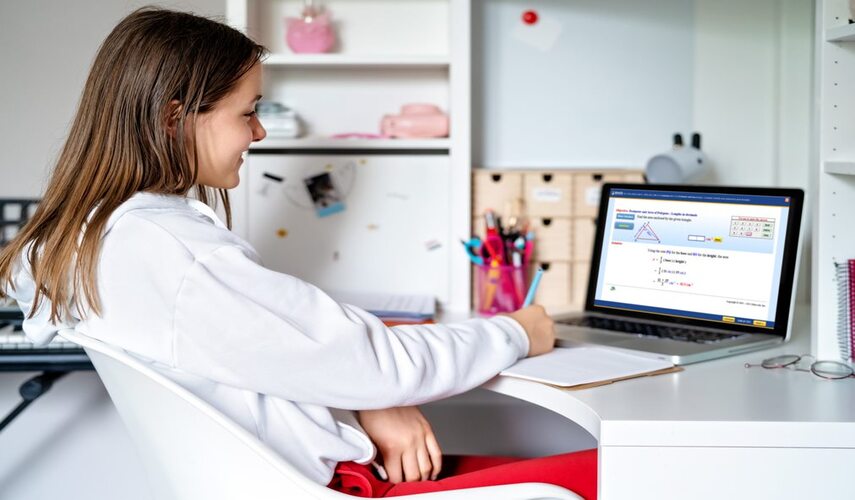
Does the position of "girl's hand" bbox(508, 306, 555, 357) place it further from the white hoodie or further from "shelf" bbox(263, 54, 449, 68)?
"shelf" bbox(263, 54, 449, 68)

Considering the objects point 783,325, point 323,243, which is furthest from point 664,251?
point 323,243

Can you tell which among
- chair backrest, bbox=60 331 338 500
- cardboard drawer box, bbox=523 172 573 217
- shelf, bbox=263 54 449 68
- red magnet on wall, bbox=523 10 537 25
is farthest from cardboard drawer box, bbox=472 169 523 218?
chair backrest, bbox=60 331 338 500

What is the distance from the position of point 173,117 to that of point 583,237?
3.66 ft

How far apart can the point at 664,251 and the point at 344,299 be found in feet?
2.21

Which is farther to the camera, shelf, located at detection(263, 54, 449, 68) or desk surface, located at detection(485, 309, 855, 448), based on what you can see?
shelf, located at detection(263, 54, 449, 68)

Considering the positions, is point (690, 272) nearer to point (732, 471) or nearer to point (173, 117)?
point (732, 471)

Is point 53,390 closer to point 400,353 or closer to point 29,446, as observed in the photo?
point 29,446

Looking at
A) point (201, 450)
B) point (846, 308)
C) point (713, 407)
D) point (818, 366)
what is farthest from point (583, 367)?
point (201, 450)

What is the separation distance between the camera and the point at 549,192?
6.55 feet

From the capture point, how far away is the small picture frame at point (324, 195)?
201 centimetres

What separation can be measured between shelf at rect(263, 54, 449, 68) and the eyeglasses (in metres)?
0.95

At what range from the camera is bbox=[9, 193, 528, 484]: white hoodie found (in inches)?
38.5

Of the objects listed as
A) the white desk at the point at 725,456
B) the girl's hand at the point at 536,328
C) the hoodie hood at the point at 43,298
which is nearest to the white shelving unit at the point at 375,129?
the girl's hand at the point at 536,328

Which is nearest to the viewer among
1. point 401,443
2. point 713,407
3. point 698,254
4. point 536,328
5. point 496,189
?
point 713,407
